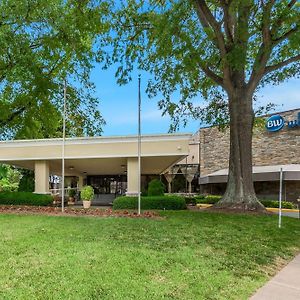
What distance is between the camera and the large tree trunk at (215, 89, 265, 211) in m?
15.8

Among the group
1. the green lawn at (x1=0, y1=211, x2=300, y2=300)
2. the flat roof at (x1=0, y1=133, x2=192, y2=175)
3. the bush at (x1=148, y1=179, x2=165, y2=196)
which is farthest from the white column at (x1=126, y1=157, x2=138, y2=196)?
the green lawn at (x1=0, y1=211, x2=300, y2=300)

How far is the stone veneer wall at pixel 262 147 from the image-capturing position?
2727 cm

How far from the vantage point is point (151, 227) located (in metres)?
10.2

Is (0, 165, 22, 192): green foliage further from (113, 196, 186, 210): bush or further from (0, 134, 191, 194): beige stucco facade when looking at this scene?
(113, 196, 186, 210): bush

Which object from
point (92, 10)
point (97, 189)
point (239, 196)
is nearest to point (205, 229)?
point (239, 196)

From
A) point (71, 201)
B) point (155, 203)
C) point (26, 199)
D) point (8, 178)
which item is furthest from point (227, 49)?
point (8, 178)

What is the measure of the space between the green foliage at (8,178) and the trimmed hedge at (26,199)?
22.8 ft

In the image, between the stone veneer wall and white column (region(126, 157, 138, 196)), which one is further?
the stone veneer wall

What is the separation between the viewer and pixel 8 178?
163 feet

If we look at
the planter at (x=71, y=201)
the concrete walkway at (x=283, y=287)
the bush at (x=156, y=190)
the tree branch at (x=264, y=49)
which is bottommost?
the planter at (x=71, y=201)

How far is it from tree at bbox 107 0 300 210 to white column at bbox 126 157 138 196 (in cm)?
344

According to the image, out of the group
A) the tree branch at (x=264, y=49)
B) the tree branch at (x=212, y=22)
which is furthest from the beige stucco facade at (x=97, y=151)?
the tree branch at (x=212, y=22)

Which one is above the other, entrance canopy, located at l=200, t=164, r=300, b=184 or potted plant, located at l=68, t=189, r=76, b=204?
entrance canopy, located at l=200, t=164, r=300, b=184

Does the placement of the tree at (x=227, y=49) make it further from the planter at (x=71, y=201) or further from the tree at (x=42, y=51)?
the planter at (x=71, y=201)
